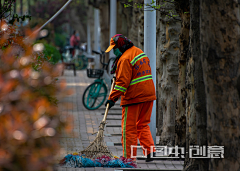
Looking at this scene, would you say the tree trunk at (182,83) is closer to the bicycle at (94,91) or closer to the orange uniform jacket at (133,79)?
the orange uniform jacket at (133,79)

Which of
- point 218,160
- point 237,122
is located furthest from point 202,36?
point 218,160

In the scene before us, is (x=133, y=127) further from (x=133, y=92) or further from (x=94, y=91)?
(x=94, y=91)

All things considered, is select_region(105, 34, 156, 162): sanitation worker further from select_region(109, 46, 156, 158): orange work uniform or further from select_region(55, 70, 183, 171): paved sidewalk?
select_region(55, 70, 183, 171): paved sidewalk

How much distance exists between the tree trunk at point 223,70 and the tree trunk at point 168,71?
3.32m

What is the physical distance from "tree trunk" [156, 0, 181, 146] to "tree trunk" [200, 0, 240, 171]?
10.9 feet

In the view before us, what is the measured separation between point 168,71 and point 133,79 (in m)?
1.74

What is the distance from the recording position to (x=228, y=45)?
142 inches

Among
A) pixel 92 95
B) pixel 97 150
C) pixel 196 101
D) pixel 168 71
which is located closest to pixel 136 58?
pixel 97 150

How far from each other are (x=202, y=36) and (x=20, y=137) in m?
2.08

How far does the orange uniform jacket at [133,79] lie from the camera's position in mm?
5707

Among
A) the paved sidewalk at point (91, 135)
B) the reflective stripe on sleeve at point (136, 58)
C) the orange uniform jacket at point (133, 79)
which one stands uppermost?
the reflective stripe on sleeve at point (136, 58)

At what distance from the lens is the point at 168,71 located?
7.44m

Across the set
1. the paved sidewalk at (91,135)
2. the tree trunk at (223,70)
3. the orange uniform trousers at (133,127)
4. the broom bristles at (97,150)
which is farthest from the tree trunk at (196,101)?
the broom bristles at (97,150)

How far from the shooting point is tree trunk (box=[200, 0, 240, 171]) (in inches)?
142
